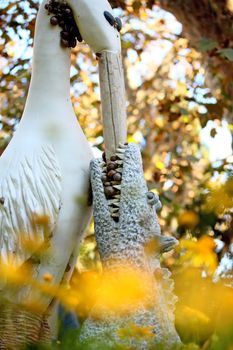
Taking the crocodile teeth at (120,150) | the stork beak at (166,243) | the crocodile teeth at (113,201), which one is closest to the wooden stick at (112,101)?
the crocodile teeth at (120,150)

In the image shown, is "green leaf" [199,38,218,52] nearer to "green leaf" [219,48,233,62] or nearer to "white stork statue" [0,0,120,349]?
"green leaf" [219,48,233,62]

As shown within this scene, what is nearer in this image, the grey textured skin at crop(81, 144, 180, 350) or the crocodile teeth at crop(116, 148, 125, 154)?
the grey textured skin at crop(81, 144, 180, 350)

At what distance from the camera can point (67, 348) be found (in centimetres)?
100

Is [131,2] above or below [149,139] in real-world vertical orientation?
above

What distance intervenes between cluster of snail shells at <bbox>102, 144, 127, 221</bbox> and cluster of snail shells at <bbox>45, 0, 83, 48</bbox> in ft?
1.19

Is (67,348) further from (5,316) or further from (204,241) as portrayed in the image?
(5,316)

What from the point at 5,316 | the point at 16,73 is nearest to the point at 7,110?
the point at 16,73

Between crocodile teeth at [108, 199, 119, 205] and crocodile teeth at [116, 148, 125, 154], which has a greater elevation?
crocodile teeth at [116, 148, 125, 154]

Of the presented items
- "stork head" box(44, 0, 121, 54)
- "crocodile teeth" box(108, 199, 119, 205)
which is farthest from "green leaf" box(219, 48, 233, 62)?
"crocodile teeth" box(108, 199, 119, 205)

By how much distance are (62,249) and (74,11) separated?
64cm

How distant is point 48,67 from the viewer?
213 cm

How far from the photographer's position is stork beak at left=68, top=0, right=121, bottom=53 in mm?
2113

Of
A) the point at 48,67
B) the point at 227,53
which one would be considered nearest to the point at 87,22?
the point at 48,67

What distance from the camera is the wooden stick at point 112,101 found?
204 cm
